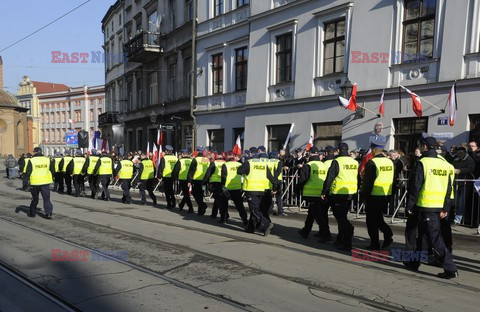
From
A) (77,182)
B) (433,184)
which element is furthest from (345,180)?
(77,182)

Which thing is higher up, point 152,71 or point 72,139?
point 152,71

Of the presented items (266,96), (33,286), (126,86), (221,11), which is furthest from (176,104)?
(33,286)

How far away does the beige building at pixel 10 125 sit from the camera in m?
49.2

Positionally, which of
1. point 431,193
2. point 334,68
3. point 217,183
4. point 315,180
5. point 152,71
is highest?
point 152,71

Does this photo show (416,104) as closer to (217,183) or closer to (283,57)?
(217,183)

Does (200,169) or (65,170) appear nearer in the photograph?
(200,169)

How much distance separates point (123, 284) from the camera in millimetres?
5203

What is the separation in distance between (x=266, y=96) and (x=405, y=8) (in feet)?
22.5

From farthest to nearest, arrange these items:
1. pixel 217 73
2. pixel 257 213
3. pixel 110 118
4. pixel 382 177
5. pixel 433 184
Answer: pixel 110 118
pixel 217 73
pixel 257 213
pixel 382 177
pixel 433 184

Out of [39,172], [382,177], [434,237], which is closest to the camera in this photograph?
[434,237]

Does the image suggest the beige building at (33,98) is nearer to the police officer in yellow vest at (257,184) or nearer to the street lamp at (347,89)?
the street lamp at (347,89)

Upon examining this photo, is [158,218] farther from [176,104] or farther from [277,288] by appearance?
[176,104]

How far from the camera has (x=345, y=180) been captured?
24.0 feet

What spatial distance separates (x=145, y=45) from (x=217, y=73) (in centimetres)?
792
